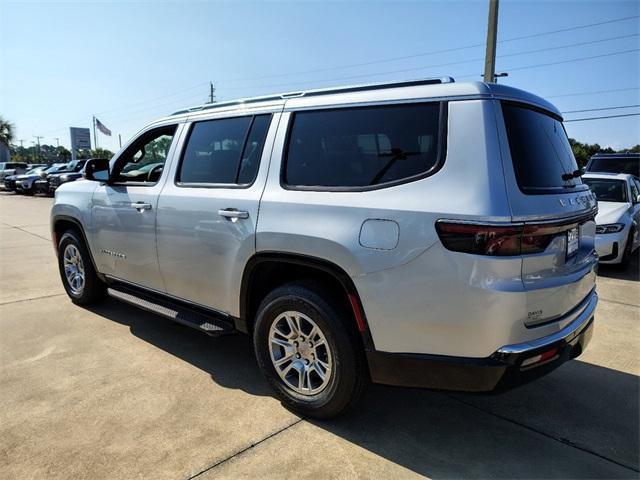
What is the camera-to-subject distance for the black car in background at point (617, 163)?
38.8 ft

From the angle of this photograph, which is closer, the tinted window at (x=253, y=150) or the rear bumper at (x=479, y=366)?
the rear bumper at (x=479, y=366)

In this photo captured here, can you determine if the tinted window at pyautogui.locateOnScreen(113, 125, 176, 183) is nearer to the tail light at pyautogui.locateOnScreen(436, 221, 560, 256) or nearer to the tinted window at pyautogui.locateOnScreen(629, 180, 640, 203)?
the tail light at pyautogui.locateOnScreen(436, 221, 560, 256)

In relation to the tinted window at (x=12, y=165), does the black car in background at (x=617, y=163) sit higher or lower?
higher

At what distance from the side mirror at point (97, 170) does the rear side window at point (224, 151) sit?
108 cm

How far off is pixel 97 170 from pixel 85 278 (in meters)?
1.23

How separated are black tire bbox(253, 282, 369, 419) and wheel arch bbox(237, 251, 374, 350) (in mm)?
88

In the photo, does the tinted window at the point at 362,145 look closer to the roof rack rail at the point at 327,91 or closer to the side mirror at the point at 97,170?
the roof rack rail at the point at 327,91

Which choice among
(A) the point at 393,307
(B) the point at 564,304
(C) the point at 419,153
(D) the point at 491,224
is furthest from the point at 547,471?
(C) the point at 419,153

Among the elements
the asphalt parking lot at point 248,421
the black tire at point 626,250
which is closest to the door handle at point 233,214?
the asphalt parking lot at point 248,421

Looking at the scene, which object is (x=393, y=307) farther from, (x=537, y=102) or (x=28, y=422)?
(x=28, y=422)

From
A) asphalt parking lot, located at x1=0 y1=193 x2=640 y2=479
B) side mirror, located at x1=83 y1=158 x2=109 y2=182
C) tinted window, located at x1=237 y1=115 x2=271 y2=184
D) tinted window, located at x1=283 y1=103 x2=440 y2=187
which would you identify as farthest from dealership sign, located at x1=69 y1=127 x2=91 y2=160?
tinted window, located at x1=283 y1=103 x2=440 y2=187

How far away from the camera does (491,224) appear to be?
2.18 meters

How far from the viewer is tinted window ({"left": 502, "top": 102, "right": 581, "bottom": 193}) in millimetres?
2416

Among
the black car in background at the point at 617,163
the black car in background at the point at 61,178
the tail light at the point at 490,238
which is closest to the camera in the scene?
the tail light at the point at 490,238
